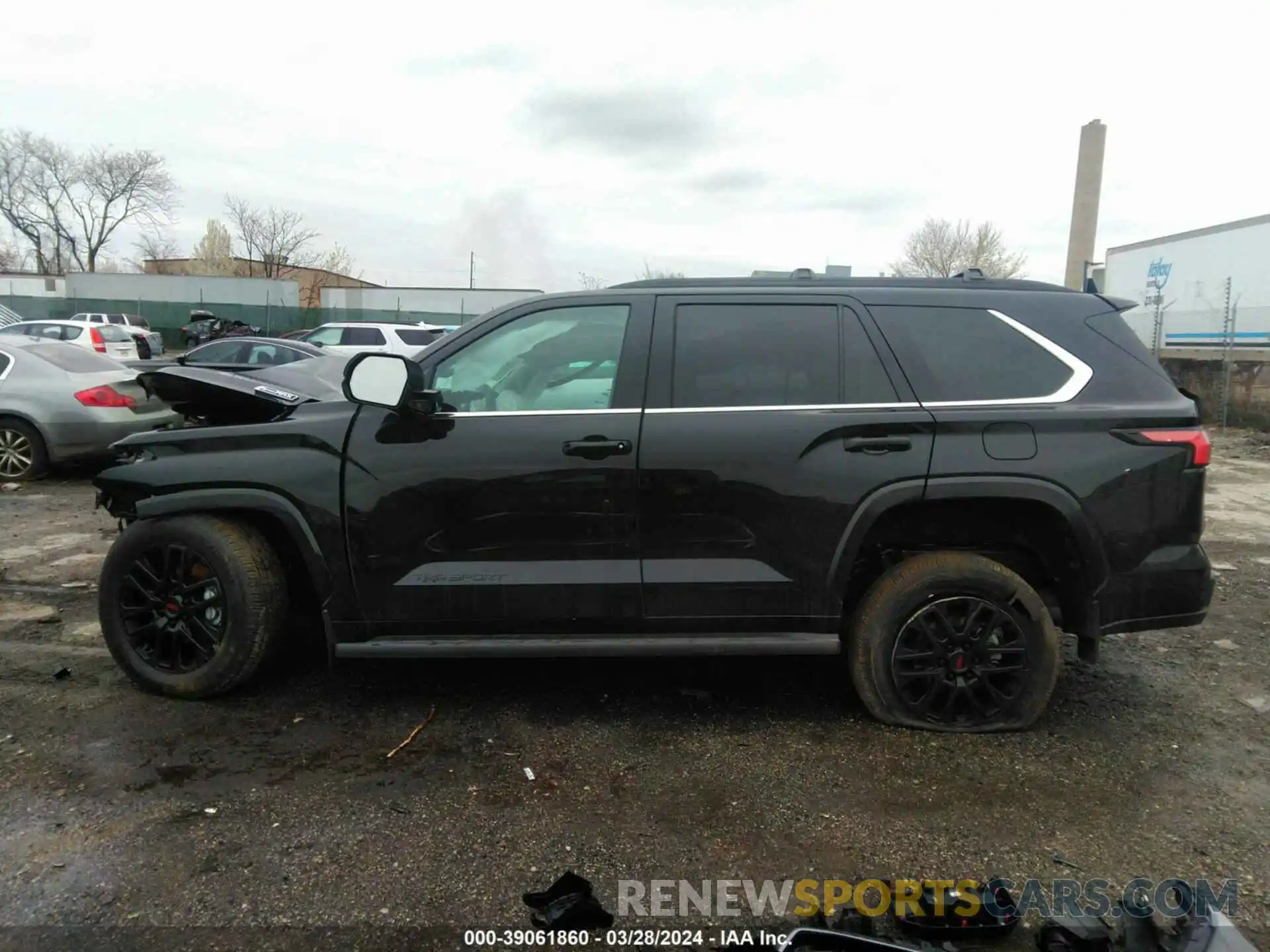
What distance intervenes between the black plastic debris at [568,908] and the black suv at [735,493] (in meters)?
1.08

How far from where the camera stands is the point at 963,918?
93.4 inches

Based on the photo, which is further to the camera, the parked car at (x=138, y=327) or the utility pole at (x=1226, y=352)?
the parked car at (x=138, y=327)

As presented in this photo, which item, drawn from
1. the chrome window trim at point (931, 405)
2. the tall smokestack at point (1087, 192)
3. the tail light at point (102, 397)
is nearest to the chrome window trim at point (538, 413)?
the chrome window trim at point (931, 405)

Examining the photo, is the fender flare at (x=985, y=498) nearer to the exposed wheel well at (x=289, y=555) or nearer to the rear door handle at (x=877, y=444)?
the rear door handle at (x=877, y=444)

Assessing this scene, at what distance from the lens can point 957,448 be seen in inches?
131

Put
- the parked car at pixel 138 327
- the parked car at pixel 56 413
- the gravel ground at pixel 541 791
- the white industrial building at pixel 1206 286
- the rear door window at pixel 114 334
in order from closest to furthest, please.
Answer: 1. the gravel ground at pixel 541 791
2. the parked car at pixel 56 413
3. the white industrial building at pixel 1206 286
4. the rear door window at pixel 114 334
5. the parked car at pixel 138 327

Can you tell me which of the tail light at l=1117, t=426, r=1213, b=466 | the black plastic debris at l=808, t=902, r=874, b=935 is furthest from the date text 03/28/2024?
the tail light at l=1117, t=426, r=1213, b=466

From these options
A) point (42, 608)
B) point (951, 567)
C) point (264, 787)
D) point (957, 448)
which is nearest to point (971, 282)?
point (957, 448)

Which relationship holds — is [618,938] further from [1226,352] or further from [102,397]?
[1226,352]

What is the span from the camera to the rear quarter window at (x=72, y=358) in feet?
27.8

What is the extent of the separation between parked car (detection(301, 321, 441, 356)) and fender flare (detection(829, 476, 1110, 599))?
1645 centimetres

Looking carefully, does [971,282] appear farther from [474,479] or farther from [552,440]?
[474,479]

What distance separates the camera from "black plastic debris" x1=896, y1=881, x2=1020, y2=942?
233cm

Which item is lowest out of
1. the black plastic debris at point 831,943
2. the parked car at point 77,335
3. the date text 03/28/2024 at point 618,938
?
the date text 03/28/2024 at point 618,938
